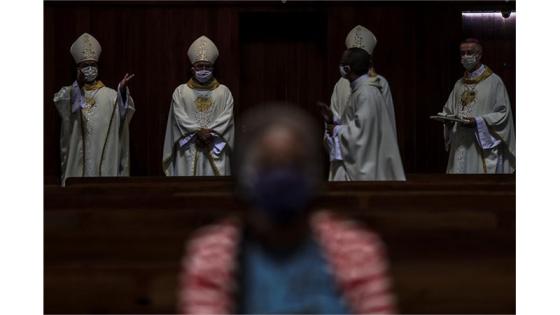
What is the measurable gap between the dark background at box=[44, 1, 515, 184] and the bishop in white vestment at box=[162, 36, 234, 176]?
29.6 inches

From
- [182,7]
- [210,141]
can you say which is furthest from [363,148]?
[182,7]

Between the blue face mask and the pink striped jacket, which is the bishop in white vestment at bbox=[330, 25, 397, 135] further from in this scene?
the blue face mask

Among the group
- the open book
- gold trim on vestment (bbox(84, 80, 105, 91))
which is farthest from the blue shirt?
gold trim on vestment (bbox(84, 80, 105, 91))

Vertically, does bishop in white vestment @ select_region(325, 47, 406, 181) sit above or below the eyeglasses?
below

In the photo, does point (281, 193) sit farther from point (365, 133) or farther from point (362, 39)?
point (362, 39)

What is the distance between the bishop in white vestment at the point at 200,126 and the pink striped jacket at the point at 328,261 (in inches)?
286

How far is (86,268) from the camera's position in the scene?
14.0 ft

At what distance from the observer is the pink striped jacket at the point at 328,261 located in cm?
248

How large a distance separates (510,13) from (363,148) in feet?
16.3

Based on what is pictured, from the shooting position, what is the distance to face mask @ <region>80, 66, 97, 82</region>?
1018 cm

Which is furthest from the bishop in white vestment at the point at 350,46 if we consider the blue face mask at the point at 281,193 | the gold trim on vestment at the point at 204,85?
the blue face mask at the point at 281,193

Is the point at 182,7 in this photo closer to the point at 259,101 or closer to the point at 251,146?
the point at 259,101

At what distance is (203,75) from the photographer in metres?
10.2

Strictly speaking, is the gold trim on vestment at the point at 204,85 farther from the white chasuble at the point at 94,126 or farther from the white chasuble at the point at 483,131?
the white chasuble at the point at 483,131
